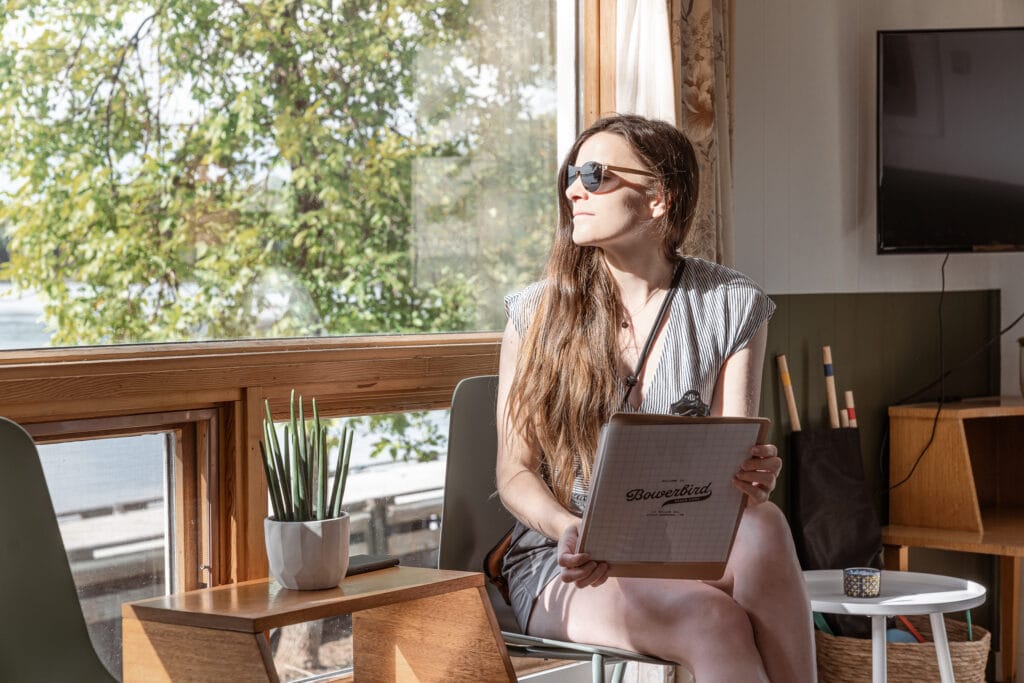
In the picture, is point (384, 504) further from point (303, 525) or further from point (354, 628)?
point (303, 525)

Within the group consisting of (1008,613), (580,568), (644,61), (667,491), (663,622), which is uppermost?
(644,61)

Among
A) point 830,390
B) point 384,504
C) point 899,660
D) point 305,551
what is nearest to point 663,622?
point 305,551

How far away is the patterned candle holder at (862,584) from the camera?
8.89 feet

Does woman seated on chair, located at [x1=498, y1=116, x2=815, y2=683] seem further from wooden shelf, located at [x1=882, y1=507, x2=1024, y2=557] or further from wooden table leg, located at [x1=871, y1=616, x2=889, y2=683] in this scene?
wooden shelf, located at [x1=882, y1=507, x2=1024, y2=557]

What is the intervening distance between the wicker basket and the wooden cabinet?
32cm

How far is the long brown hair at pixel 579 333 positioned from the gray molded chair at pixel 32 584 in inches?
30.8

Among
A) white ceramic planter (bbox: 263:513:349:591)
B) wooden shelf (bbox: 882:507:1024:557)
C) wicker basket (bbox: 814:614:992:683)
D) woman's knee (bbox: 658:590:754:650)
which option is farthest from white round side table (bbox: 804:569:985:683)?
white ceramic planter (bbox: 263:513:349:591)

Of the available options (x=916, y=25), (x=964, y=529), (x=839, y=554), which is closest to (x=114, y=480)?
(x=839, y=554)

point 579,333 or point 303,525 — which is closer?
point 303,525

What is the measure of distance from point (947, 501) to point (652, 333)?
1.61 m

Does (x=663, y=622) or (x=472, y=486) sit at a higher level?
(x=472, y=486)

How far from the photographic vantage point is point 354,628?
2326 mm

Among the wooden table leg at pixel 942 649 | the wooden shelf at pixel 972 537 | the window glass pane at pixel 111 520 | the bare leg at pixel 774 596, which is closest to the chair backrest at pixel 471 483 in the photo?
the window glass pane at pixel 111 520

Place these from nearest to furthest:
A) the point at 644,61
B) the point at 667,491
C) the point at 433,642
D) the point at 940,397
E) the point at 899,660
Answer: the point at 667,491 → the point at 433,642 → the point at 644,61 → the point at 899,660 → the point at 940,397
